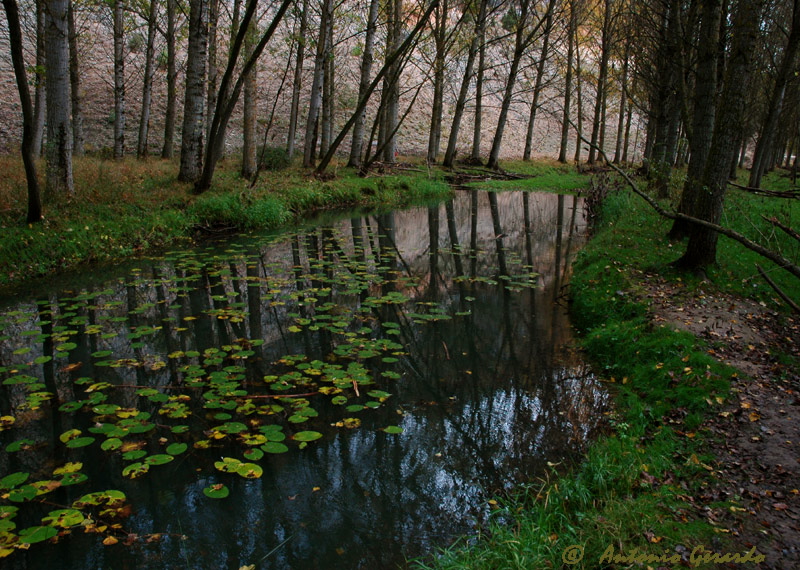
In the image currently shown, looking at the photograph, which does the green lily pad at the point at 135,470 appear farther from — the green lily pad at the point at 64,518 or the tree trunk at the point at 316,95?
the tree trunk at the point at 316,95

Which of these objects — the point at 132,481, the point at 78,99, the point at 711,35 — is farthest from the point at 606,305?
the point at 78,99

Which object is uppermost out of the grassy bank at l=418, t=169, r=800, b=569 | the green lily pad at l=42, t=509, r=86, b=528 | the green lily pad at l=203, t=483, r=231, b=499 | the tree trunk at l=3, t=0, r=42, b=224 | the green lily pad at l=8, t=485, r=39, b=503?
the tree trunk at l=3, t=0, r=42, b=224

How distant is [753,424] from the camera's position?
4.09 meters

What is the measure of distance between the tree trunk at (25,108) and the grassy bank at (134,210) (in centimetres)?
34

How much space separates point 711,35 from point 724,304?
14.5 feet

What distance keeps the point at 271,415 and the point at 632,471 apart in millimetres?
2960

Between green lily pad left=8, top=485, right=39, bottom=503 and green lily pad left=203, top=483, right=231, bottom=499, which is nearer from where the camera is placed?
green lily pad left=8, top=485, right=39, bottom=503

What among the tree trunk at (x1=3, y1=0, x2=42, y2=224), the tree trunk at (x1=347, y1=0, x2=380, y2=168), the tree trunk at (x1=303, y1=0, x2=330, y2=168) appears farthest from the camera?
the tree trunk at (x1=347, y1=0, x2=380, y2=168)

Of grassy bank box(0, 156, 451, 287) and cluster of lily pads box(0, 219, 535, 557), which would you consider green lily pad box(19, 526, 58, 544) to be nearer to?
cluster of lily pads box(0, 219, 535, 557)

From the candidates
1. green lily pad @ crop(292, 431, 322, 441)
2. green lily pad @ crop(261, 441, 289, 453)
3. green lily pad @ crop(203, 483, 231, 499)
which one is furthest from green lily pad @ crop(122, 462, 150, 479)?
green lily pad @ crop(292, 431, 322, 441)

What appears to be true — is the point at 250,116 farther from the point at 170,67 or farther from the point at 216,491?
the point at 216,491

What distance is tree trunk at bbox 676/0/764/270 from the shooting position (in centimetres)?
669

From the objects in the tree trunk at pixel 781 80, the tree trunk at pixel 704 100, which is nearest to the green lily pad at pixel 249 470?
the tree trunk at pixel 704 100

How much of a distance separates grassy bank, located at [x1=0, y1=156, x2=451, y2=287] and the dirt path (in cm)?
944
